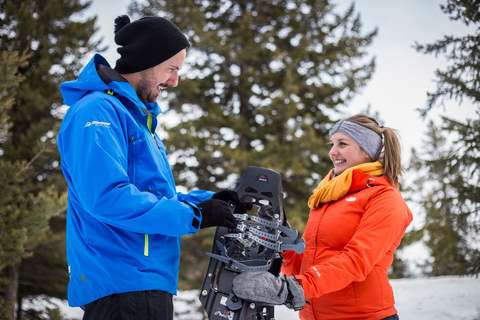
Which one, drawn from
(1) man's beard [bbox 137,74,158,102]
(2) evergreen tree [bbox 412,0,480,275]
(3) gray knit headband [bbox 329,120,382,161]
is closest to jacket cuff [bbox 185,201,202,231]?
(1) man's beard [bbox 137,74,158,102]

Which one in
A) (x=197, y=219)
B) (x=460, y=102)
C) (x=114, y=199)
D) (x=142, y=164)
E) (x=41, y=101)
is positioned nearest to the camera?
A: (x=114, y=199)

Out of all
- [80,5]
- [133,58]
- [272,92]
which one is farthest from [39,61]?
[133,58]

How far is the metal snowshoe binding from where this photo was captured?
2025 millimetres

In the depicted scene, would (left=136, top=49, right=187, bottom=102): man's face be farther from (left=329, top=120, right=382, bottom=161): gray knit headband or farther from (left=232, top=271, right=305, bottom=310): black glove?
(left=329, top=120, right=382, bottom=161): gray knit headband

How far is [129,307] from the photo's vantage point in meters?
1.73

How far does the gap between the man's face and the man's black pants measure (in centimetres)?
113

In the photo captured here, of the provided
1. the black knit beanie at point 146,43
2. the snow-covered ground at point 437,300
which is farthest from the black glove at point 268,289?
the snow-covered ground at point 437,300

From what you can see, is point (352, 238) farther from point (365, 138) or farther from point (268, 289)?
point (365, 138)

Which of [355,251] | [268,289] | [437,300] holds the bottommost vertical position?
[437,300]

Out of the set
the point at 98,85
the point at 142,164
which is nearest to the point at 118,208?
the point at 142,164

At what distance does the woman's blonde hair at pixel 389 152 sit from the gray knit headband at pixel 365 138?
38 millimetres

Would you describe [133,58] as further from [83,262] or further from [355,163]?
[355,163]

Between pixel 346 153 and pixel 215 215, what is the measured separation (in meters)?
1.35

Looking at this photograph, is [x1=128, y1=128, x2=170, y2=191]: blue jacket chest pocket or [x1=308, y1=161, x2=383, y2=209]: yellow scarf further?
[x1=308, y1=161, x2=383, y2=209]: yellow scarf
